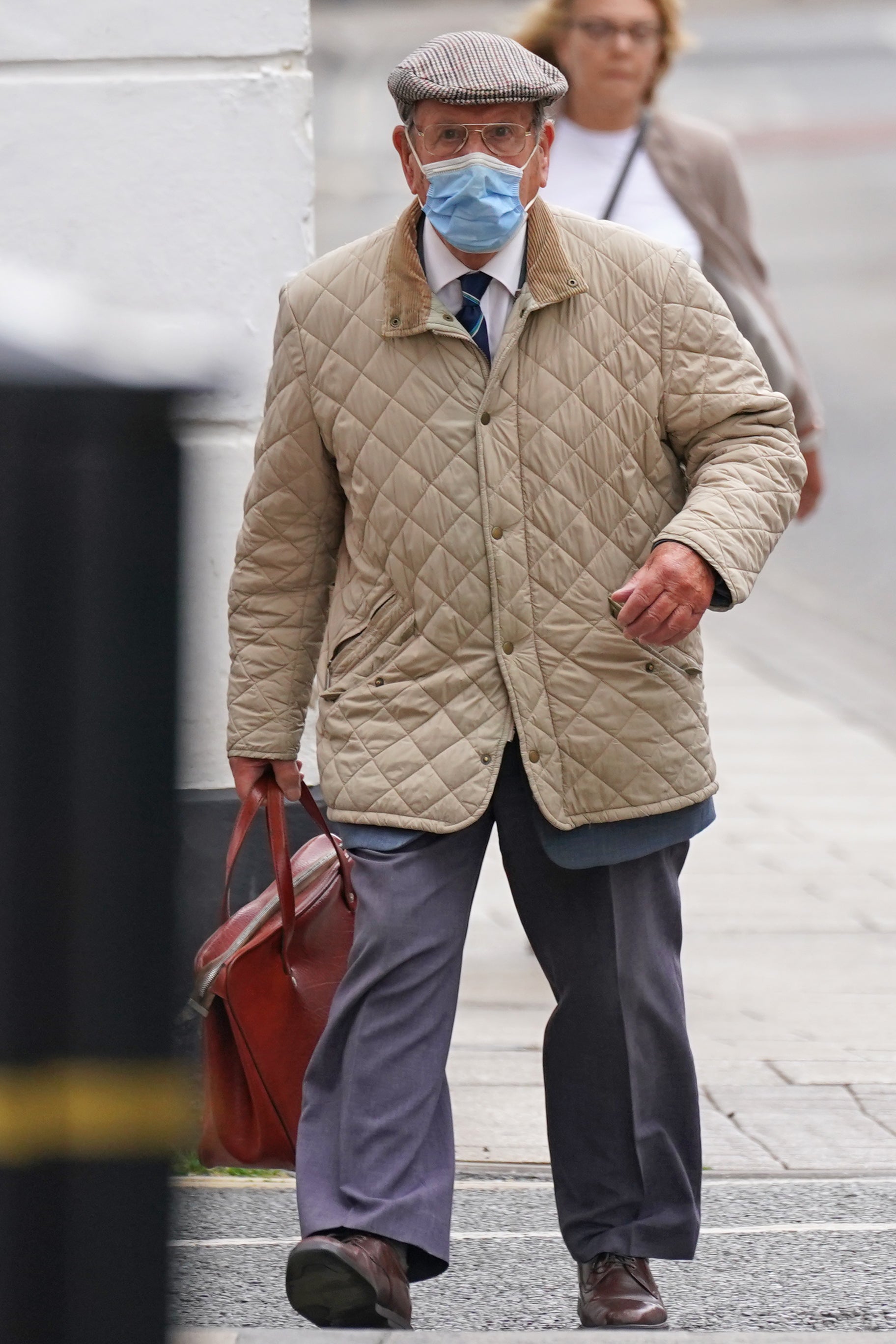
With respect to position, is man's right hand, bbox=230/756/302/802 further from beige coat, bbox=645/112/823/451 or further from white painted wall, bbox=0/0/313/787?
beige coat, bbox=645/112/823/451

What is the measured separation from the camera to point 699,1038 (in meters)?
5.25

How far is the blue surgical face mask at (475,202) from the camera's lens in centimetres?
320

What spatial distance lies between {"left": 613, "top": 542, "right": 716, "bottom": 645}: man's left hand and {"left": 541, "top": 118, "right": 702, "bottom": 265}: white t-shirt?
2.33 meters

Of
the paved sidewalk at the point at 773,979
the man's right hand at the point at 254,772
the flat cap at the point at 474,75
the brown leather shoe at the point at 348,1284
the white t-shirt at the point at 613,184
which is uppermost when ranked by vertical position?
the flat cap at the point at 474,75

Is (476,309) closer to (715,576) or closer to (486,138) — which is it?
(486,138)

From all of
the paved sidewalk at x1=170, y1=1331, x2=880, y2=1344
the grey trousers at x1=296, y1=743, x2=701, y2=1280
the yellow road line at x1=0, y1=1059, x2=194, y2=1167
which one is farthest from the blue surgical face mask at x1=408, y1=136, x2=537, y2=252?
the yellow road line at x1=0, y1=1059, x2=194, y2=1167

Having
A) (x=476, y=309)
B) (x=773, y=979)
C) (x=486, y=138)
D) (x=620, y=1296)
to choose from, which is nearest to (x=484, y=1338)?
(x=620, y=1296)

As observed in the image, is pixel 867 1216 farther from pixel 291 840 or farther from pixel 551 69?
pixel 551 69

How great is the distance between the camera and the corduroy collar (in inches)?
128

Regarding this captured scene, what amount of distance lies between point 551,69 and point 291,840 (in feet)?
6.06

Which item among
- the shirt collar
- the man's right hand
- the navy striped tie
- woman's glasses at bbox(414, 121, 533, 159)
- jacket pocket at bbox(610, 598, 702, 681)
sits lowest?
the man's right hand

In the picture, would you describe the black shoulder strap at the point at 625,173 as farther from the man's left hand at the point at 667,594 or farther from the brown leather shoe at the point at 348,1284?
the brown leather shoe at the point at 348,1284

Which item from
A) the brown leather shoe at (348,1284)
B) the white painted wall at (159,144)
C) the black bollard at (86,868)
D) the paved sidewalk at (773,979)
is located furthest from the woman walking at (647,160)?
the black bollard at (86,868)

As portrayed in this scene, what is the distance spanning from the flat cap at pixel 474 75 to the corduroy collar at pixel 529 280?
0.16m
